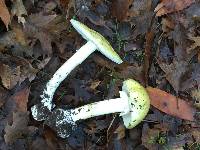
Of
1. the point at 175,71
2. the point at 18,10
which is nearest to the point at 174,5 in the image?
the point at 175,71

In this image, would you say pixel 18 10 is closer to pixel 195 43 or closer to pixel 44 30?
pixel 44 30

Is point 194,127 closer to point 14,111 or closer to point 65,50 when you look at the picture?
point 65,50

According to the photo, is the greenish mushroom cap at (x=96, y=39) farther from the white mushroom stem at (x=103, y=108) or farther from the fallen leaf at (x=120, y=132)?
the fallen leaf at (x=120, y=132)

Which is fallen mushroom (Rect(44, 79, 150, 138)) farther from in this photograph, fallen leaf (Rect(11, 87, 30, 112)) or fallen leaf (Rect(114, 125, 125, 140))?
fallen leaf (Rect(11, 87, 30, 112))

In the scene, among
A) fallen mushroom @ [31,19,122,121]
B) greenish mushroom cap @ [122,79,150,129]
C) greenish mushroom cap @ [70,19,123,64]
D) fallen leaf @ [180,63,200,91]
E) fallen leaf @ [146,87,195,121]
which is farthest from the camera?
fallen leaf @ [180,63,200,91]

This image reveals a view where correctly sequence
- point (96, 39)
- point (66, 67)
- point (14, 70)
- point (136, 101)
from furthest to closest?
point (14, 70) < point (66, 67) < point (96, 39) < point (136, 101)

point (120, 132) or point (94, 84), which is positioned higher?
point (94, 84)

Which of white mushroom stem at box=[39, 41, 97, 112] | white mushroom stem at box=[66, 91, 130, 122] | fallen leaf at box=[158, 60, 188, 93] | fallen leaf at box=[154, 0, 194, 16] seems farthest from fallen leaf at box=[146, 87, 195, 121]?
fallen leaf at box=[154, 0, 194, 16]
